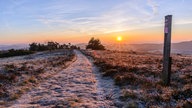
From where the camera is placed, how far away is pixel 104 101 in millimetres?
13086

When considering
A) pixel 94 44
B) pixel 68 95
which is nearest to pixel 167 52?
pixel 68 95

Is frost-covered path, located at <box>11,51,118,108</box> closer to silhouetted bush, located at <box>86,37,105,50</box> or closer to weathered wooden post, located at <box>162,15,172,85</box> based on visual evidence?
weathered wooden post, located at <box>162,15,172,85</box>

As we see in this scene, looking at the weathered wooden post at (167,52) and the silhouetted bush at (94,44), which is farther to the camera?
the silhouetted bush at (94,44)

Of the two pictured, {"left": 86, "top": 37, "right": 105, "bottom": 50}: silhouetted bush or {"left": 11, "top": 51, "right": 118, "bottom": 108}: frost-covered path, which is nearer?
{"left": 11, "top": 51, "right": 118, "bottom": 108}: frost-covered path

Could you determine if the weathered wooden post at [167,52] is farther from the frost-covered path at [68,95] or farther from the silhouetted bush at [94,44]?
the silhouetted bush at [94,44]

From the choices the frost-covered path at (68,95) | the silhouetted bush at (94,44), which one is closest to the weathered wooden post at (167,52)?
the frost-covered path at (68,95)

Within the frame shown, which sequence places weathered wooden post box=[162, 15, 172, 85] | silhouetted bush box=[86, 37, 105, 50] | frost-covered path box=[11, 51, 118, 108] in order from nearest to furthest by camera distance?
1. frost-covered path box=[11, 51, 118, 108]
2. weathered wooden post box=[162, 15, 172, 85]
3. silhouetted bush box=[86, 37, 105, 50]

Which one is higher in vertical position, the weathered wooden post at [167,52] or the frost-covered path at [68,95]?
the weathered wooden post at [167,52]

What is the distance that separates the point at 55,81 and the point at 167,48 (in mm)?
6963

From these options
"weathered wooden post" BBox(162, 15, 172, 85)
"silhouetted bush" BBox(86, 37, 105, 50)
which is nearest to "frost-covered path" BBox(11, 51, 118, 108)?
"weathered wooden post" BBox(162, 15, 172, 85)

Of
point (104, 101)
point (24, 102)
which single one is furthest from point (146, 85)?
point (24, 102)

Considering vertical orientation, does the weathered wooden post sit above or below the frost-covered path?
above

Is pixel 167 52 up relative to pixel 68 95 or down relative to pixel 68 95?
up

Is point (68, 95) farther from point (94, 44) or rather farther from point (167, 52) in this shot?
point (94, 44)
